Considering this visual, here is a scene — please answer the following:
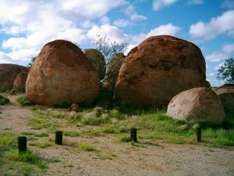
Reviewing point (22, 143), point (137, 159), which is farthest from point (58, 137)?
point (137, 159)

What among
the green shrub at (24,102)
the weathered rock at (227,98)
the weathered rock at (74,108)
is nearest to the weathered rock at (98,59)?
the green shrub at (24,102)

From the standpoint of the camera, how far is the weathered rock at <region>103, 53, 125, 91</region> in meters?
23.2

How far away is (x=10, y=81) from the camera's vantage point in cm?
3017

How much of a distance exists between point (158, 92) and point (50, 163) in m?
11.5

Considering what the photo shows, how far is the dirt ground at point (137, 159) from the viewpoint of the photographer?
8.66 metres

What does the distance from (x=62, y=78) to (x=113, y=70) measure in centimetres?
550

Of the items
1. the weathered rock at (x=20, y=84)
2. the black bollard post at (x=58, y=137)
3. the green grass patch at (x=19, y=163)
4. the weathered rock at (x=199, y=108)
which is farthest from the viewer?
the weathered rock at (x=20, y=84)

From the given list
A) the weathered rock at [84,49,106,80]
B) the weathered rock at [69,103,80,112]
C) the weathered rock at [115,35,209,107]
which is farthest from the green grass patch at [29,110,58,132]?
the weathered rock at [84,49,106,80]

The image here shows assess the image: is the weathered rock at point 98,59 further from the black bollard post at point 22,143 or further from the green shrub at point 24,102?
the black bollard post at point 22,143

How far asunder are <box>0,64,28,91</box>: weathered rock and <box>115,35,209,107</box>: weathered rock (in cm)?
1154

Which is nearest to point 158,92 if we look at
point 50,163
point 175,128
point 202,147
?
point 175,128

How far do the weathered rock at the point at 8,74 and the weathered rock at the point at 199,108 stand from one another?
16.1m

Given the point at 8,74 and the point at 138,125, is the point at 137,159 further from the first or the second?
the point at 8,74

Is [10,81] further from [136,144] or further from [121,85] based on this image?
[136,144]
